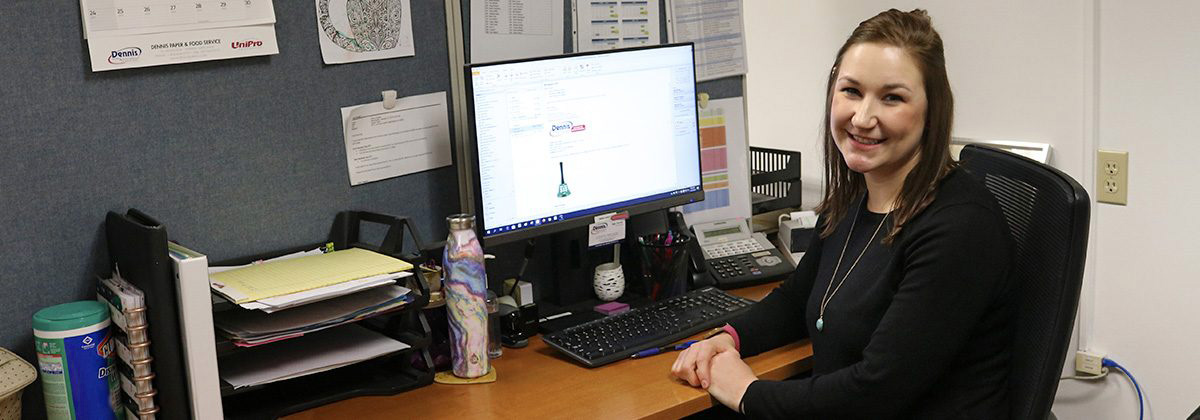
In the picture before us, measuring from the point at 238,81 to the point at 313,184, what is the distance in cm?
21

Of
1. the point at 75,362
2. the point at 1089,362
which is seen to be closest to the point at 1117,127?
the point at 1089,362

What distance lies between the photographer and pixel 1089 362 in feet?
7.89

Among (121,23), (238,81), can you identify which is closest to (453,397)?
(238,81)

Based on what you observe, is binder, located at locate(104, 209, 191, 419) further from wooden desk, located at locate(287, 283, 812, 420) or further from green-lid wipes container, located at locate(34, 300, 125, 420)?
wooden desk, located at locate(287, 283, 812, 420)

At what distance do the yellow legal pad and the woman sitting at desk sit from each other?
490 mm

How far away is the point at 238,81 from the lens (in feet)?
5.22

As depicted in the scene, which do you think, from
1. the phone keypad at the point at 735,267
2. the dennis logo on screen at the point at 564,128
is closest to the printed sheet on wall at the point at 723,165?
the phone keypad at the point at 735,267

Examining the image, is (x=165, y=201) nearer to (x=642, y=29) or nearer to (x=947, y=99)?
(x=642, y=29)

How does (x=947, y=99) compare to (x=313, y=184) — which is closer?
(x=947, y=99)

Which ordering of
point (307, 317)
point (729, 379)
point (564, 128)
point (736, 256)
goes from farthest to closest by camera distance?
point (736, 256), point (564, 128), point (729, 379), point (307, 317)

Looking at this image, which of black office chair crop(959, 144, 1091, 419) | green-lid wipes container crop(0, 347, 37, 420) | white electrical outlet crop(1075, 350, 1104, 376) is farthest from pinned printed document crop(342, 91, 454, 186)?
white electrical outlet crop(1075, 350, 1104, 376)

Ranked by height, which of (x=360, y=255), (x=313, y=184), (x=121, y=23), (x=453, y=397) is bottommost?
(x=453, y=397)

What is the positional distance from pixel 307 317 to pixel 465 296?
0.25 metres

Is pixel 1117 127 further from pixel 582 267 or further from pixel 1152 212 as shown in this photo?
pixel 582 267
